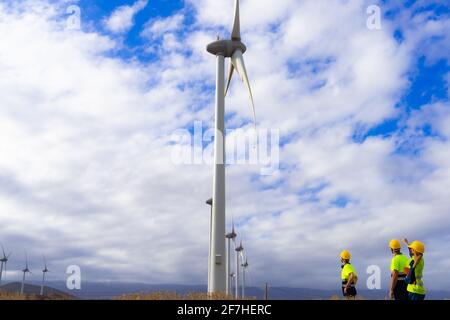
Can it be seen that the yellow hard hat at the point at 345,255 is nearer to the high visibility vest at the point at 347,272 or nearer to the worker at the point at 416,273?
the high visibility vest at the point at 347,272

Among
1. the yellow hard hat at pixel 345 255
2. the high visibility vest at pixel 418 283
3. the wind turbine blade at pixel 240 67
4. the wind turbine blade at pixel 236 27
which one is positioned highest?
the wind turbine blade at pixel 236 27

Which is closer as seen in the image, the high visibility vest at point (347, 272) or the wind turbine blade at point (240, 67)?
the high visibility vest at point (347, 272)

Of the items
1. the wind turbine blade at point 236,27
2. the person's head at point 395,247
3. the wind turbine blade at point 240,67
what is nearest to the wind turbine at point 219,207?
the wind turbine blade at point 240,67

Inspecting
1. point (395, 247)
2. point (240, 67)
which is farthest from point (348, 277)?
point (240, 67)

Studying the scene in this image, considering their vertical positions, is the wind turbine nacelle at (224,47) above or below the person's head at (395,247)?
above

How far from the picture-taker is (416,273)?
44.2ft

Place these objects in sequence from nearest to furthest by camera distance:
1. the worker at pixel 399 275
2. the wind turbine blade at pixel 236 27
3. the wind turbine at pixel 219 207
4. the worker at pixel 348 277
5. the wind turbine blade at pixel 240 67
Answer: the worker at pixel 399 275 < the worker at pixel 348 277 < the wind turbine at pixel 219 207 < the wind turbine blade at pixel 240 67 < the wind turbine blade at pixel 236 27

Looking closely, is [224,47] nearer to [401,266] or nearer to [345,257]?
[345,257]

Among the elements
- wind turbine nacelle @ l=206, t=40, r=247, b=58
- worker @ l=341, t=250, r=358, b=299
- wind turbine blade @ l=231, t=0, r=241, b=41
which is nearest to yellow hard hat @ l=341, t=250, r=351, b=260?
worker @ l=341, t=250, r=358, b=299

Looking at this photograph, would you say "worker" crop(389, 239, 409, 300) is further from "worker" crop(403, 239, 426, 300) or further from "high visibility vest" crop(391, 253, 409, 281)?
"worker" crop(403, 239, 426, 300)

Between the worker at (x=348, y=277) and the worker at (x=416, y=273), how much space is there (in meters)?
4.14

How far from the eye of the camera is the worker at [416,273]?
44.1 ft
